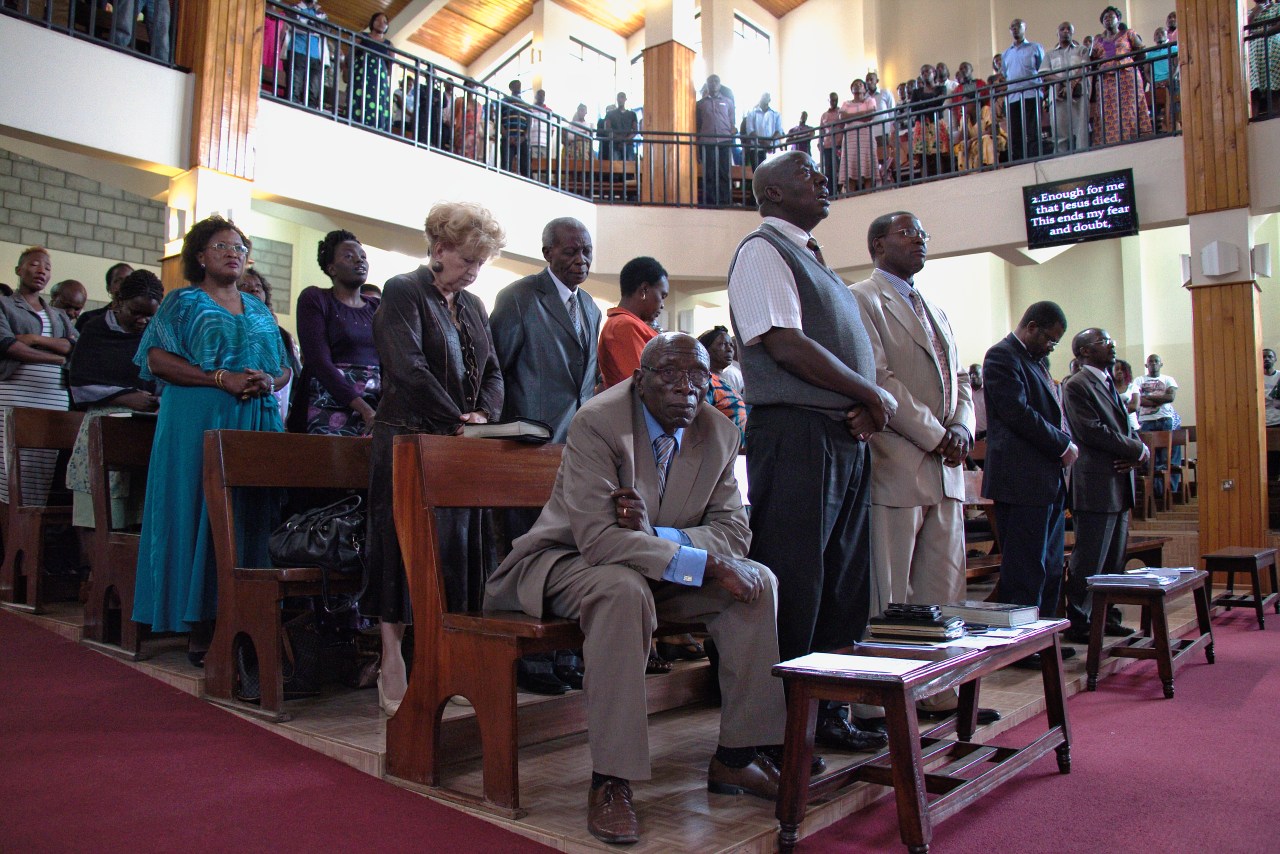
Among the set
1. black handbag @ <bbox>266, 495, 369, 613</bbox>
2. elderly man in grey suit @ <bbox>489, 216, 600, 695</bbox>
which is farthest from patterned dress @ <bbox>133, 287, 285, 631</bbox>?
elderly man in grey suit @ <bbox>489, 216, 600, 695</bbox>

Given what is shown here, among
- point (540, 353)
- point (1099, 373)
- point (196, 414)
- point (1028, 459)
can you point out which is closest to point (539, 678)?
point (540, 353)

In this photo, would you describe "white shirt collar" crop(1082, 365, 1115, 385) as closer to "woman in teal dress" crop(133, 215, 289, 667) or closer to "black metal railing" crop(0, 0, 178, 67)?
"woman in teal dress" crop(133, 215, 289, 667)

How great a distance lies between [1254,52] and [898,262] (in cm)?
618

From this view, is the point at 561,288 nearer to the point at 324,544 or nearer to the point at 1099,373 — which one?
the point at 324,544

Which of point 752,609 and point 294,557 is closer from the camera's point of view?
point 752,609

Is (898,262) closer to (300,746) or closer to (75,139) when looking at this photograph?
(300,746)

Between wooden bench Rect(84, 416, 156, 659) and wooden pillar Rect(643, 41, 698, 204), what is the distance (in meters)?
7.55

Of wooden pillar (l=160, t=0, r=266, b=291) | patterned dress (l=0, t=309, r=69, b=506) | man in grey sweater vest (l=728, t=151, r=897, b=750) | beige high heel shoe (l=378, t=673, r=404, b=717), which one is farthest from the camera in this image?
wooden pillar (l=160, t=0, r=266, b=291)

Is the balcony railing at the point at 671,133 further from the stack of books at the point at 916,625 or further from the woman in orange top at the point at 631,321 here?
the stack of books at the point at 916,625

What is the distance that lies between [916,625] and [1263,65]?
23.3 ft

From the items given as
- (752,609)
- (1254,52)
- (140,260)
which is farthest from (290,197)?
(1254,52)

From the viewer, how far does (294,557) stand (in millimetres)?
2814

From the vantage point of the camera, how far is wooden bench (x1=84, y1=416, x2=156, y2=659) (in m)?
3.35

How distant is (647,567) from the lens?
207cm
